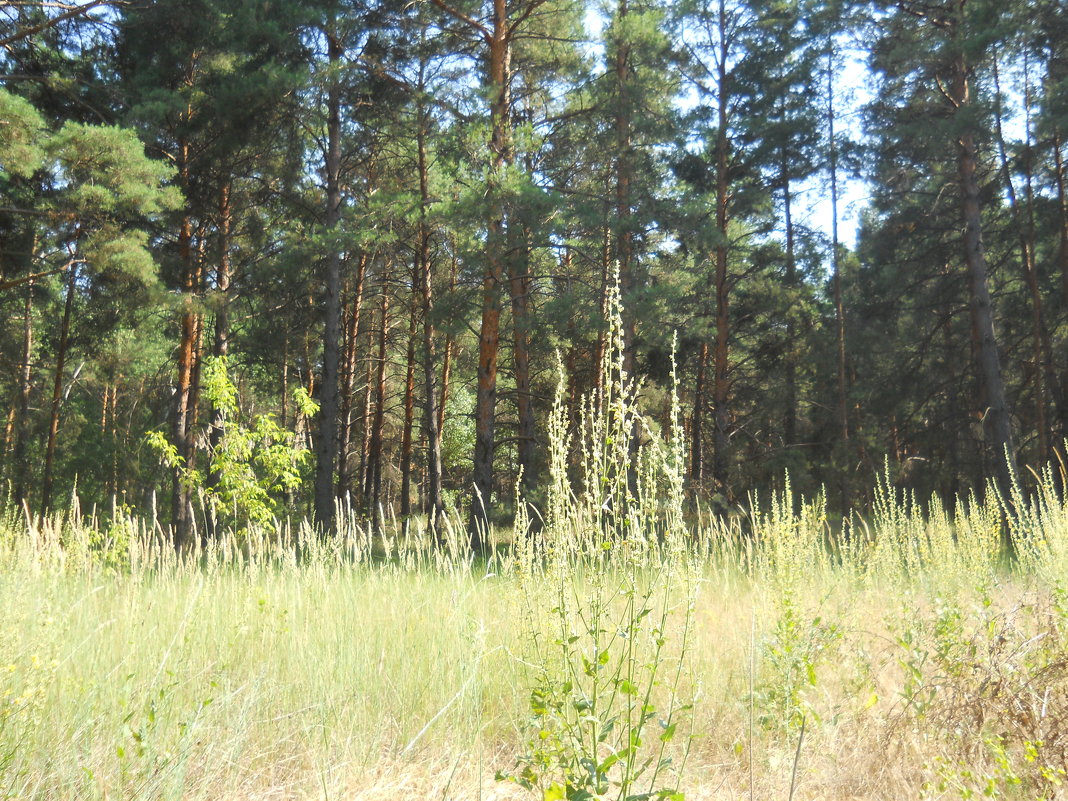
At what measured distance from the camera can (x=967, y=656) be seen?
147 inches

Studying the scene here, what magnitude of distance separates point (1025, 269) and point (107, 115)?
56.2 feet

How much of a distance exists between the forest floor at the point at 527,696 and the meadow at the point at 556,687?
0.02 meters

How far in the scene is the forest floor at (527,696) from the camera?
2523 mm

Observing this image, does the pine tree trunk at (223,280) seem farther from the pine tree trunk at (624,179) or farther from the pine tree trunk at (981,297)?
the pine tree trunk at (981,297)

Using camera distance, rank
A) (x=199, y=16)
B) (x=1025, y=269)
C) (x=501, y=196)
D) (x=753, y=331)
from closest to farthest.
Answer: (x=501, y=196)
(x=199, y=16)
(x=1025, y=269)
(x=753, y=331)

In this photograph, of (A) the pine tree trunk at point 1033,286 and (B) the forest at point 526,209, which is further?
(A) the pine tree trunk at point 1033,286

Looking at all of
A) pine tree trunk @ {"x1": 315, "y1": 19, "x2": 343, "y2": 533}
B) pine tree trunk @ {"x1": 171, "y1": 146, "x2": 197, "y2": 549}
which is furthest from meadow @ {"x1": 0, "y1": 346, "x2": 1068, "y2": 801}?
pine tree trunk @ {"x1": 171, "y1": 146, "x2": 197, "y2": 549}

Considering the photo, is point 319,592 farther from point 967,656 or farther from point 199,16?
point 199,16

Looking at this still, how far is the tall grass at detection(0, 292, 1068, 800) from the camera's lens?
8.05 feet

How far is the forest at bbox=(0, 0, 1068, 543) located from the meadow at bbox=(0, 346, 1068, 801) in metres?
5.05

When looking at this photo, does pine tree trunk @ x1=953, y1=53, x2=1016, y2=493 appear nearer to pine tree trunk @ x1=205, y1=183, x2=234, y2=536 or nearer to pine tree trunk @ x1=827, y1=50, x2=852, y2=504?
pine tree trunk @ x1=827, y1=50, x2=852, y2=504

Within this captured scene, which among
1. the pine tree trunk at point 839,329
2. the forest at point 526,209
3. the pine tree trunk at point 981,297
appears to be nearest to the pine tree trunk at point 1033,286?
the forest at point 526,209

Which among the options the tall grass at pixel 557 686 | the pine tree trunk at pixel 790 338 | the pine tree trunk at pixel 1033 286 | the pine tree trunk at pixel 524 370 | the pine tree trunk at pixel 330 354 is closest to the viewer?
the tall grass at pixel 557 686

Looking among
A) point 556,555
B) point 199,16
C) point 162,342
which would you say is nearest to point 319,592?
point 556,555
